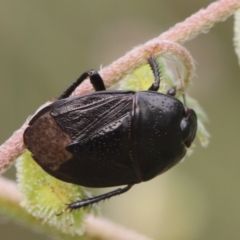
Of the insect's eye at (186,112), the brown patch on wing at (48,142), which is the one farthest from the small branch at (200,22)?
the brown patch on wing at (48,142)

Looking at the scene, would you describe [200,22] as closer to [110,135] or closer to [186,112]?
[186,112]

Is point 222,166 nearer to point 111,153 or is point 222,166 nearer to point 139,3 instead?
point 139,3

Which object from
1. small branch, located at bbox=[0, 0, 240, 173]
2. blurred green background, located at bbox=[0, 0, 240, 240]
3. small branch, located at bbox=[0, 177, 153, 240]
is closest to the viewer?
small branch, located at bbox=[0, 0, 240, 173]

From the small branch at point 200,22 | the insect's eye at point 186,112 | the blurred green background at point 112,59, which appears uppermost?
the small branch at point 200,22

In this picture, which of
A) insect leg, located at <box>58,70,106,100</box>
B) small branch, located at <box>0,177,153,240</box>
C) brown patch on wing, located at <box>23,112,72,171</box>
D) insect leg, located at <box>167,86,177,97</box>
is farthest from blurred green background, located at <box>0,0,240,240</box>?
brown patch on wing, located at <box>23,112,72,171</box>


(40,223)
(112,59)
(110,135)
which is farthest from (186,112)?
(112,59)

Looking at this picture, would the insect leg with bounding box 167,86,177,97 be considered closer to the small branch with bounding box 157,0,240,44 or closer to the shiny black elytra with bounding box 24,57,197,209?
the shiny black elytra with bounding box 24,57,197,209

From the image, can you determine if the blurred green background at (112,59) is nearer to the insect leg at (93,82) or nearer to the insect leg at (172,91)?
the insect leg at (172,91)
